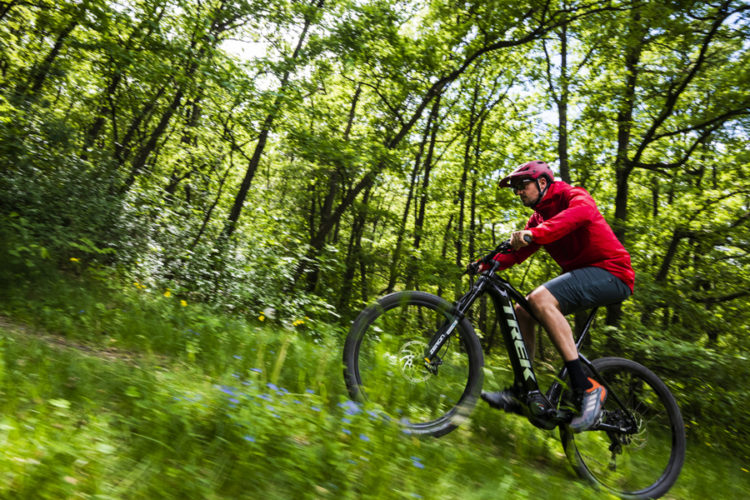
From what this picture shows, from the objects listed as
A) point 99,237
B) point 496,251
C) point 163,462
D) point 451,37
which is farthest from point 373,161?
point 163,462

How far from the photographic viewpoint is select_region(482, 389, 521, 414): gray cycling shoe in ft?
10.2

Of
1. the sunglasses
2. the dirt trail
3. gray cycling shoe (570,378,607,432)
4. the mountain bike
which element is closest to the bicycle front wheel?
the mountain bike

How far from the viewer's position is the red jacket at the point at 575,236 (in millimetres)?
3027

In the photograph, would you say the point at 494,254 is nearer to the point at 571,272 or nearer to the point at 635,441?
the point at 571,272

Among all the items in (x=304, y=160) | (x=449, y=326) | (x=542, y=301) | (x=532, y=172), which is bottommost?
(x=449, y=326)

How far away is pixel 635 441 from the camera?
346 cm

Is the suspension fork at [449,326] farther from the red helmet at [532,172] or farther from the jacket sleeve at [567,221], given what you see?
the red helmet at [532,172]

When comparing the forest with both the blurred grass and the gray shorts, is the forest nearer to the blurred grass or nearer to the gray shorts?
the blurred grass

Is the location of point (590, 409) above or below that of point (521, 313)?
below

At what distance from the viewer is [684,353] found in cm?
559

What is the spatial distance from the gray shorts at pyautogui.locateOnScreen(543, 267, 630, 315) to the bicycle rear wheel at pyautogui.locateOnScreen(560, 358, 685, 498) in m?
0.62

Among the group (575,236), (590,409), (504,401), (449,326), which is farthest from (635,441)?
(449,326)

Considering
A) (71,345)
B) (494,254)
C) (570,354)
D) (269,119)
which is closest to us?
(570,354)

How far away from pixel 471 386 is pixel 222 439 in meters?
1.76
